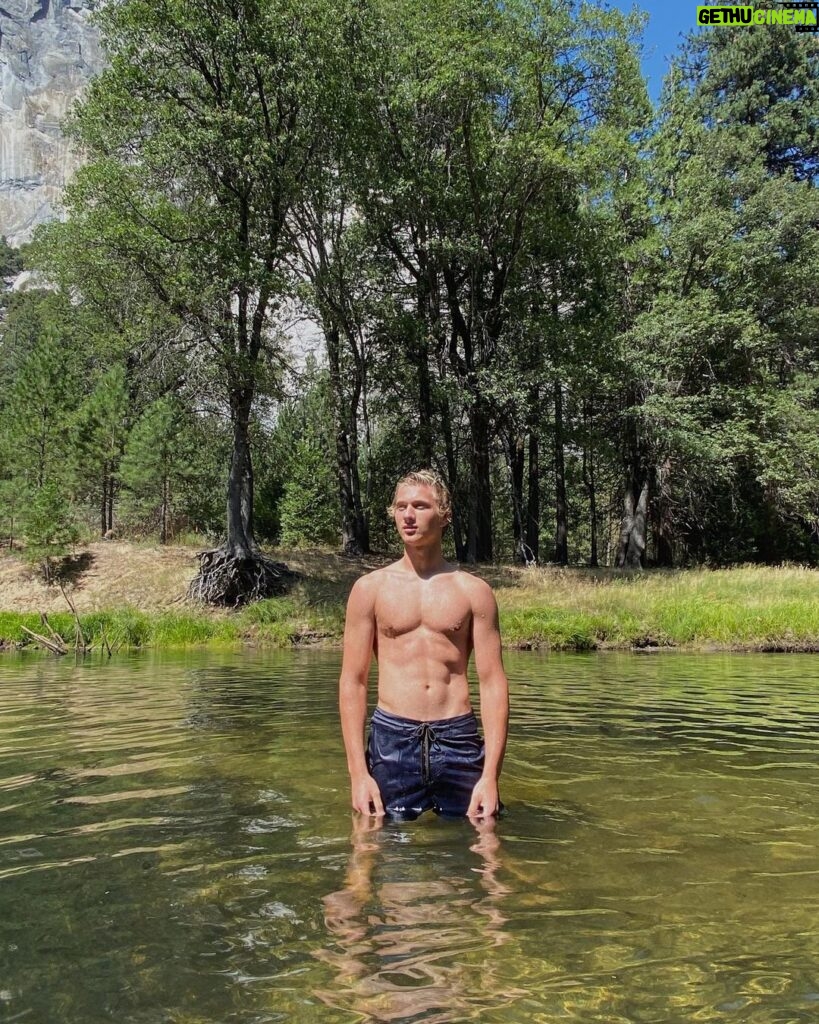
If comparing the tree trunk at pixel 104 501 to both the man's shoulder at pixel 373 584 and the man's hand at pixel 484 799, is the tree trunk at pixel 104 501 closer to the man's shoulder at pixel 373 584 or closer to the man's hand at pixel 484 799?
the man's shoulder at pixel 373 584

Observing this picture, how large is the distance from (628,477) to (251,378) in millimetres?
16870

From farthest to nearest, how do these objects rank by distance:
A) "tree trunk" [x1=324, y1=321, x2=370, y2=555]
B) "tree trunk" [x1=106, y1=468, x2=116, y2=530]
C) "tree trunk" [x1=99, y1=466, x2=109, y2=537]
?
"tree trunk" [x1=106, y1=468, x2=116, y2=530] < "tree trunk" [x1=99, y1=466, x2=109, y2=537] < "tree trunk" [x1=324, y1=321, x2=370, y2=555]

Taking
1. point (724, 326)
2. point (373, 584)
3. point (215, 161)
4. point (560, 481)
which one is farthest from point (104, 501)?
point (373, 584)

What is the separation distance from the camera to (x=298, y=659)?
597 inches

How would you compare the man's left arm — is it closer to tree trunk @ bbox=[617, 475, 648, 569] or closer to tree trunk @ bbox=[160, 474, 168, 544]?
tree trunk @ bbox=[160, 474, 168, 544]

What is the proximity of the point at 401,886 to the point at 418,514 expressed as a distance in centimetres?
174

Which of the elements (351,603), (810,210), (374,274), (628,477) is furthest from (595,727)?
(810,210)

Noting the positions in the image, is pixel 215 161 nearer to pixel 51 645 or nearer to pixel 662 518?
pixel 51 645

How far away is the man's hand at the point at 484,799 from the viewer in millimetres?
4070

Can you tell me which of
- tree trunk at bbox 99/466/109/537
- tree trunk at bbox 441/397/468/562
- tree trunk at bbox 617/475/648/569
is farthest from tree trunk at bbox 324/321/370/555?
tree trunk at bbox 617/475/648/569

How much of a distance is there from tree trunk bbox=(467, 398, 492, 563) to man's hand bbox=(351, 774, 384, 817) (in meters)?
22.0

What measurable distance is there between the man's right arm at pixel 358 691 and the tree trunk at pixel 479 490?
21787 mm

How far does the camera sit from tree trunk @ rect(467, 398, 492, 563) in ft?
88.0

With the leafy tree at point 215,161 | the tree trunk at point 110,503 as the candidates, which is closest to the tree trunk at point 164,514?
the tree trunk at point 110,503
